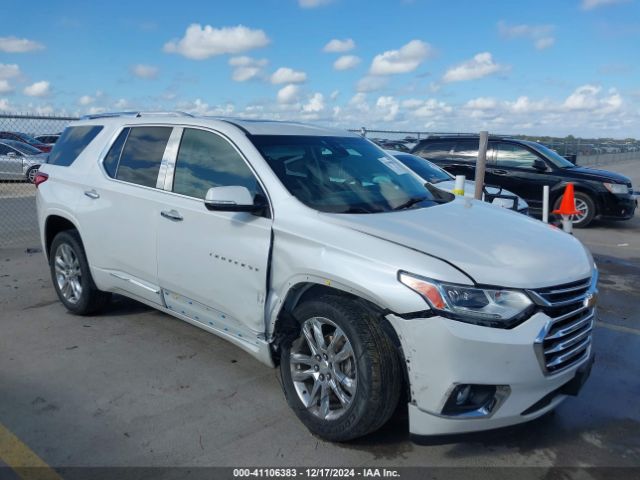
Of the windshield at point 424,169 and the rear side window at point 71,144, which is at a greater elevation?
the rear side window at point 71,144

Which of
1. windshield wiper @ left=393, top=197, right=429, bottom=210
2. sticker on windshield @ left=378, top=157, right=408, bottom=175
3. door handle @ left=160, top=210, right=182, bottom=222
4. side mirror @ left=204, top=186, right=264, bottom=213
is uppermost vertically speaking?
sticker on windshield @ left=378, top=157, right=408, bottom=175

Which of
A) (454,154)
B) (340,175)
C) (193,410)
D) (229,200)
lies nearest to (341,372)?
(193,410)

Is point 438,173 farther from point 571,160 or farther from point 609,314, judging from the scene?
point 571,160

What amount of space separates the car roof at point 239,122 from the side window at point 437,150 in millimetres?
8333

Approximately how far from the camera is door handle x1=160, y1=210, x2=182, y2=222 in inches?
155

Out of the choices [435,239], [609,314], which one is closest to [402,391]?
[435,239]

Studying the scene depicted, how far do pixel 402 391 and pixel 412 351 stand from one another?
395mm

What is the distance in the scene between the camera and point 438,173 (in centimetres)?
944

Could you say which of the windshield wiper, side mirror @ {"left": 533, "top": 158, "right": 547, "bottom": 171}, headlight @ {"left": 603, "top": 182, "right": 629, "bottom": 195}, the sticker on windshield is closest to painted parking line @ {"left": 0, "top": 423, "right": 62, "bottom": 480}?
the windshield wiper

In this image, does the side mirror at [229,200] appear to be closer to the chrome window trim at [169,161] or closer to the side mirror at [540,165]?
the chrome window trim at [169,161]

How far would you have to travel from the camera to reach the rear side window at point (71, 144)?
5.07 meters

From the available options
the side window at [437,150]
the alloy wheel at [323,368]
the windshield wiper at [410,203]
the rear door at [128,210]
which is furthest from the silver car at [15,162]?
the alloy wheel at [323,368]

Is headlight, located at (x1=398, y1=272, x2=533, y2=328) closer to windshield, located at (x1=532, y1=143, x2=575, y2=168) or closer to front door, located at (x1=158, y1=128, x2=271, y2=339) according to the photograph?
front door, located at (x1=158, y1=128, x2=271, y2=339)

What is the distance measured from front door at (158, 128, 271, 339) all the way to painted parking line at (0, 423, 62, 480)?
1287 millimetres
